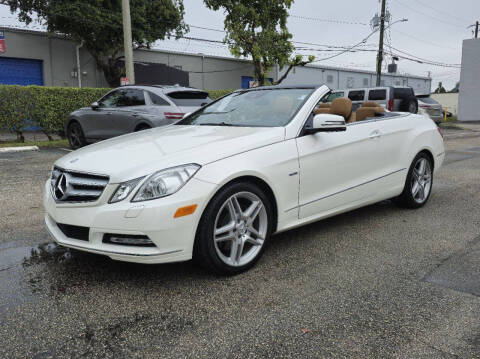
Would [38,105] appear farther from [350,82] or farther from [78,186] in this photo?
[350,82]

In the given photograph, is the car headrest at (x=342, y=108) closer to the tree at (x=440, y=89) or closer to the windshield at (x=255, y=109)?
the windshield at (x=255, y=109)

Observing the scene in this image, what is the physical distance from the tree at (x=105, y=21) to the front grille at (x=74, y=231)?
68.4 feet

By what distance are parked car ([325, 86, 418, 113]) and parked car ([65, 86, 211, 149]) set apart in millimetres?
9347

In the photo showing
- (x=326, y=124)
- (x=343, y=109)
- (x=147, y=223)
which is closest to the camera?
(x=147, y=223)

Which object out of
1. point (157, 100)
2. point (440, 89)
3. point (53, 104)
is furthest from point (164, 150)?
point (440, 89)

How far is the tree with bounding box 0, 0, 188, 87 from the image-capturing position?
845 inches

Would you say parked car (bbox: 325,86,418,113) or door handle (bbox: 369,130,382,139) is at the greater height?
parked car (bbox: 325,86,418,113)

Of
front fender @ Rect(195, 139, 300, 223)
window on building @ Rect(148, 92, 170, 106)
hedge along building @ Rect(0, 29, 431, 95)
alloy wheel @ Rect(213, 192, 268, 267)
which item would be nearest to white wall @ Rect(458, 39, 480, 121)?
hedge along building @ Rect(0, 29, 431, 95)

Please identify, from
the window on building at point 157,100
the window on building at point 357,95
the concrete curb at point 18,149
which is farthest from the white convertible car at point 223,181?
the window on building at point 357,95

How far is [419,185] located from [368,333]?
3.25 meters

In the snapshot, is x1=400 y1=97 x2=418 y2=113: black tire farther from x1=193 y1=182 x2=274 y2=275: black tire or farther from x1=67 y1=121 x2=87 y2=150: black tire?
x1=193 y1=182 x2=274 y2=275: black tire

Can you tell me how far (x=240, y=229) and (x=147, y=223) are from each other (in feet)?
2.52

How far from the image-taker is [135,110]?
960cm

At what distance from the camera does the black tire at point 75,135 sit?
37.0 ft
